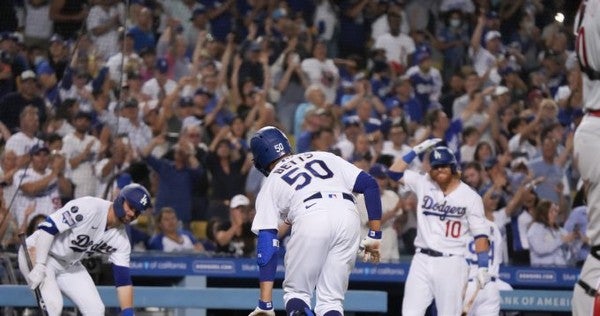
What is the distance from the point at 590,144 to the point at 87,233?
5.37m

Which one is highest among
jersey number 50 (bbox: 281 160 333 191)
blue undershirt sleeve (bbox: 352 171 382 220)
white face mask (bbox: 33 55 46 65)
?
white face mask (bbox: 33 55 46 65)

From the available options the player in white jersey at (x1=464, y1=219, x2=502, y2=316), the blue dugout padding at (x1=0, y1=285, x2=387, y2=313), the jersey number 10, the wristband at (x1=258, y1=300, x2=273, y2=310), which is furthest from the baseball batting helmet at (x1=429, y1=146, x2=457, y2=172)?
the wristband at (x1=258, y1=300, x2=273, y2=310)

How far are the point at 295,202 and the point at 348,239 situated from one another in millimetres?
432

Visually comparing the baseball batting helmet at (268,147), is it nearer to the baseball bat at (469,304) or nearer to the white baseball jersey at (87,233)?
the white baseball jersey at (87,233)

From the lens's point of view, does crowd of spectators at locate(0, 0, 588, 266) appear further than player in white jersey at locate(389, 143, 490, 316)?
Yes

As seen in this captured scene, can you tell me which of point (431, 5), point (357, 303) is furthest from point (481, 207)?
point (431, 5)

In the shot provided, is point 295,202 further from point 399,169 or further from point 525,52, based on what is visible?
point 525,52

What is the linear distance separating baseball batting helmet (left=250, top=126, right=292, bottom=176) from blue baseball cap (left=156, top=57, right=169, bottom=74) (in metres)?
6.56

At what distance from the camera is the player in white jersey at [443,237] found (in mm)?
10766

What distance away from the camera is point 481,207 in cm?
1095

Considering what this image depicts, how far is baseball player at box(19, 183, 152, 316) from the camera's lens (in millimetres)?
9680

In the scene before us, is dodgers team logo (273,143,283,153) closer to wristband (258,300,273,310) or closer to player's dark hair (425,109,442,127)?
wristband (258,300,273,310)

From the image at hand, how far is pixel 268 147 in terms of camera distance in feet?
27.3

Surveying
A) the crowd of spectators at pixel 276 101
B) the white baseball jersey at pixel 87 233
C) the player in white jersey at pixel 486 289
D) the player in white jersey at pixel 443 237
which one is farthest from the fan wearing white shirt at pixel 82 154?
the player in white jersey at pixel 486 289
